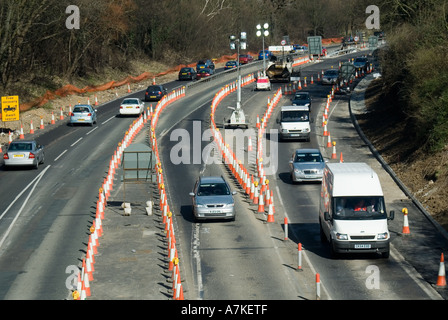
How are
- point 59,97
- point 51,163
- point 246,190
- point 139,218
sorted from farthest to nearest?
point 59,97
point 51,163
point 246,190
point 139,218

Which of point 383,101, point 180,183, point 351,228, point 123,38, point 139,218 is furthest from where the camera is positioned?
point 123,38

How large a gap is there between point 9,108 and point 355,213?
99.3 ft

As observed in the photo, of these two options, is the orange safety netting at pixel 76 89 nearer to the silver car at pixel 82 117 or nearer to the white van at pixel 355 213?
the silver car at pixel 82 117

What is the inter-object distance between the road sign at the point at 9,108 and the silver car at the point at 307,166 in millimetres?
20227

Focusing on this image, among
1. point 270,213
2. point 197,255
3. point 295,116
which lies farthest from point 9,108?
point 197,255

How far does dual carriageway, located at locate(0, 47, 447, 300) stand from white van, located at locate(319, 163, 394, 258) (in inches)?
26.6

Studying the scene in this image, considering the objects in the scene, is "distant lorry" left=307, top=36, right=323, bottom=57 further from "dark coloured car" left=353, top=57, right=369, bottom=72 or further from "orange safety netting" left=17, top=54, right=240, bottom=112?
"orange safety netting" left=17, top=54, right=240, bottom=112

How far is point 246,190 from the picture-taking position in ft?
115

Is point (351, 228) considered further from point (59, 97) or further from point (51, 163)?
point (59, 97)

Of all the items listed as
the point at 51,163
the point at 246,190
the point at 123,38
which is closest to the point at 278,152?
the point at 246,190

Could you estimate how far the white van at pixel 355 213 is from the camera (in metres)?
23.4

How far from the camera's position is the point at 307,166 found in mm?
36094

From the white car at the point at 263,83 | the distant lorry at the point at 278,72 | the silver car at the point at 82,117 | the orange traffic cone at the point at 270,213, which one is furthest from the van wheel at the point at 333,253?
the distant lorry at the point at 278,72

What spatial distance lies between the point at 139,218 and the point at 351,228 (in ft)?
34.9
